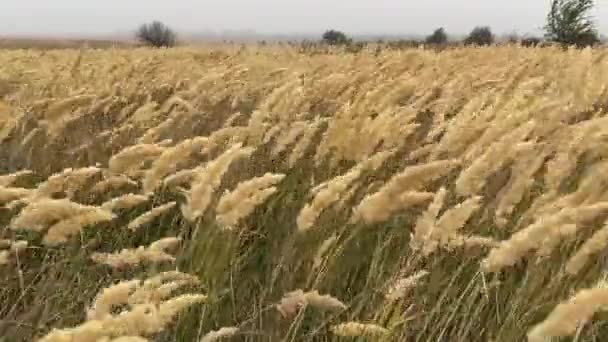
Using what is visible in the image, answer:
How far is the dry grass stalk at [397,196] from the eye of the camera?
161 cm

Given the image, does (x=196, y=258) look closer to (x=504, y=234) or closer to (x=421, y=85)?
(x=504, y=234)

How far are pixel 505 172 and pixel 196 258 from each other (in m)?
1.16

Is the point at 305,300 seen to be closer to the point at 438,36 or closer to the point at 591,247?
the point at 591,247

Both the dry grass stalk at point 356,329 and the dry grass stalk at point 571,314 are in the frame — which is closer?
the dry grass stalk at point 571,314

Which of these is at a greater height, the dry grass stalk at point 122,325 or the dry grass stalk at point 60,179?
the dry grass stalk at point 122,325

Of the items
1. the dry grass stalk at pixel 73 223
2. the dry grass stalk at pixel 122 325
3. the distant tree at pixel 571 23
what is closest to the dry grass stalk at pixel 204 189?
the dry grass stalk at pixel 73 223

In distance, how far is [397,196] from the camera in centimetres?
166

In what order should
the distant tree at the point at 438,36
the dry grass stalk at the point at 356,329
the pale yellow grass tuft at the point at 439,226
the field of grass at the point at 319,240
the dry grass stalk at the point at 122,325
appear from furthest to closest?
1. the distant tree at the point at 438,36
2. the pale yellow grass tuft at the point at 439,226
3. the field of grass at the point at 319,240
4. the dry grass stalk at the point at 356,329
5. the dry grass stalk at the point at 122,325

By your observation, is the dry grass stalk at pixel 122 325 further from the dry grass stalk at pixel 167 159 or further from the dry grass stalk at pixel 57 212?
the dry grass stalk at pixel 167 159

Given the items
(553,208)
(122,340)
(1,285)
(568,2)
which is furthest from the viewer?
(568,2)

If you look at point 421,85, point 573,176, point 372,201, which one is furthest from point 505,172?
point 421,85

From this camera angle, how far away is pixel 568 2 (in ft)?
102

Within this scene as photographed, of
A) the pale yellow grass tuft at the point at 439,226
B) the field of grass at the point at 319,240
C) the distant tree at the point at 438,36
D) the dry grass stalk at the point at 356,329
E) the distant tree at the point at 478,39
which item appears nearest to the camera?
the dry grass stalk at the point at 356,329

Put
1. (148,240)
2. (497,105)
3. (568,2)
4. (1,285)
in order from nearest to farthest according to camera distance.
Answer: (1,285)
(148,240)
(497,105)
(568,2)
